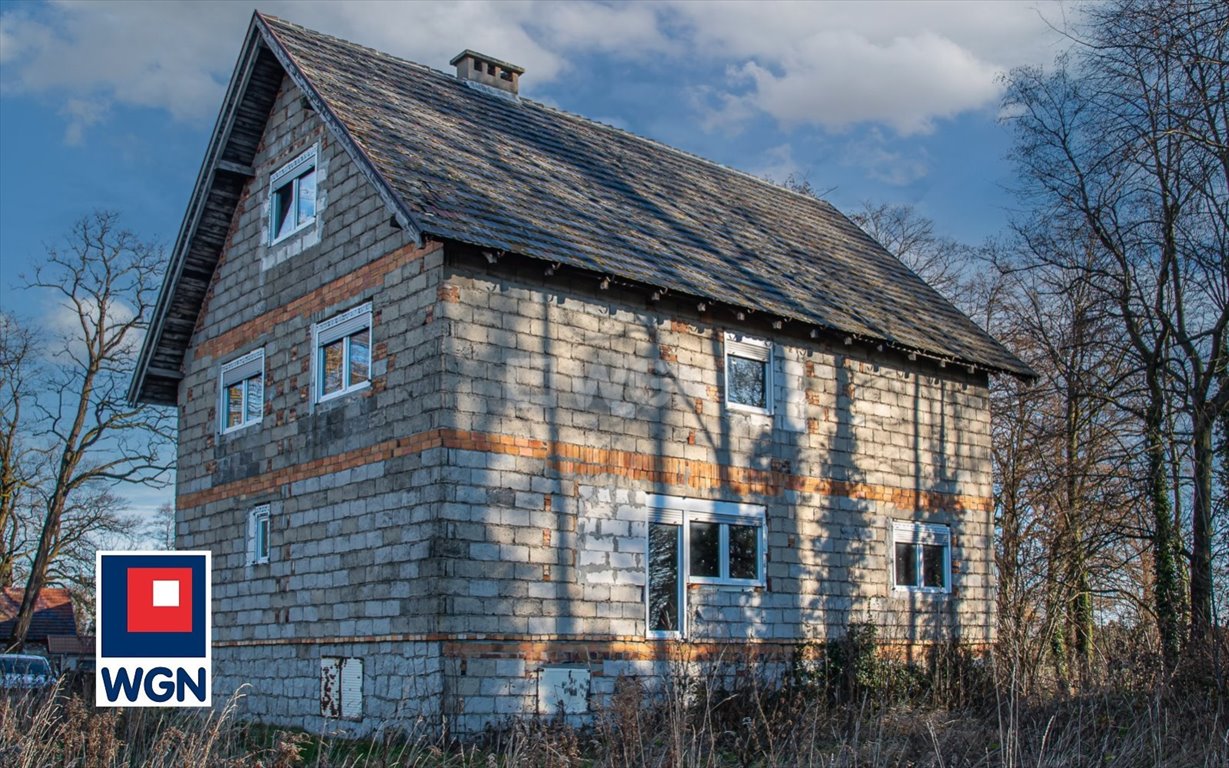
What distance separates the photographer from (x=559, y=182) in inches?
747

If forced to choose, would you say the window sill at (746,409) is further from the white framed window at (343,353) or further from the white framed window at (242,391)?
the white framed window at (242,391)

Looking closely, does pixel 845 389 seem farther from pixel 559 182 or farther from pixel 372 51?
pixel 372 51

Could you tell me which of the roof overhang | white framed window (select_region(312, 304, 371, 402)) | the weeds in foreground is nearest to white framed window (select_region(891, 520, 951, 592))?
the weeds in foreground

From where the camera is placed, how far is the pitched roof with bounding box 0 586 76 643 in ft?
182

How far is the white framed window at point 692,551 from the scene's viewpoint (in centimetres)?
1652

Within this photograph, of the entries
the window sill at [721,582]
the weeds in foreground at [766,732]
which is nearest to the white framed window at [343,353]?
the weeds in foreground at [766,732]

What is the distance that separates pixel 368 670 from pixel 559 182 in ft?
25.8

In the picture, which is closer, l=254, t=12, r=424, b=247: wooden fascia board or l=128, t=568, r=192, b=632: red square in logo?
l=128, t=568, r=192, b=632: red square in logo

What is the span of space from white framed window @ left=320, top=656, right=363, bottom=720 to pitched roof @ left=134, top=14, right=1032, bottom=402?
18.5ft

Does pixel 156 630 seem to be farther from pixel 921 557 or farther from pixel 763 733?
pixel 921 557

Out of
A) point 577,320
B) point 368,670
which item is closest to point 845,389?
point 577,320

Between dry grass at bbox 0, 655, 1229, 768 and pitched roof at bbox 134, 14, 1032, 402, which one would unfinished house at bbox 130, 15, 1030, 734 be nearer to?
pitched roof at bbox 134, 14, 1032, 402

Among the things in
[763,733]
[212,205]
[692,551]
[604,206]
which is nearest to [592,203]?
[604,206]

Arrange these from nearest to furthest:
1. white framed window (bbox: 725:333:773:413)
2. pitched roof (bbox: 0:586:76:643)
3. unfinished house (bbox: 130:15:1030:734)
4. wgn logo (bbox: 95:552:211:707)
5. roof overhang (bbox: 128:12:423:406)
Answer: wgn logo (bbox: 95:552:211:707) < unfinished house (bbox: 130:15:1030:734) < white framed window (bbox: 725:333:773:413) < roof overhang (bbox: 128:12:423:406) < pitched roof (bbox: 0:586:76:643)
